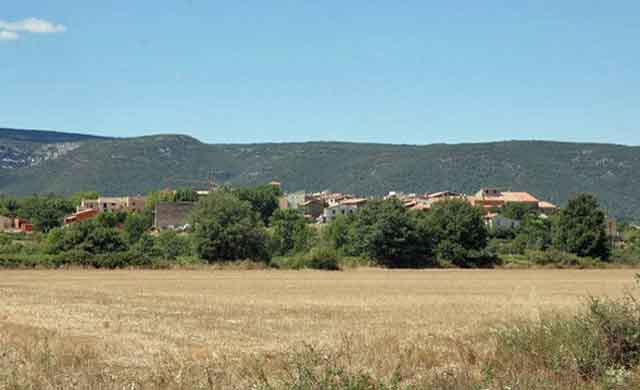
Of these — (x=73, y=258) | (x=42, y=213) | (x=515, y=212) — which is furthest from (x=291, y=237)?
(x=515, y=212)

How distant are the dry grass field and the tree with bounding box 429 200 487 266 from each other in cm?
2018

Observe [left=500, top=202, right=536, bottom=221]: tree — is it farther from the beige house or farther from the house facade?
the beige house

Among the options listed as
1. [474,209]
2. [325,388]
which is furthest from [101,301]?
[474,209]

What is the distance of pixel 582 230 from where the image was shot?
82.9m

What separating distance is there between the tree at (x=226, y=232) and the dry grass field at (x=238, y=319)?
40.1 feet

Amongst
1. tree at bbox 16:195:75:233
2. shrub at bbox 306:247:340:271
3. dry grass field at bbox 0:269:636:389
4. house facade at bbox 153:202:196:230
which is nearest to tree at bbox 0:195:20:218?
tree at bbox 16:195:75:233

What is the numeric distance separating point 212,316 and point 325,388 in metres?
17.4

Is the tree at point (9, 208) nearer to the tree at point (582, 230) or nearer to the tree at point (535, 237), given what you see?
the tree at point (535, 237)

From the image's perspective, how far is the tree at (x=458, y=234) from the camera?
255ft

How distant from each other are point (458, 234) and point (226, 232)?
20.9 m

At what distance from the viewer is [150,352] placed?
17875 millimetres

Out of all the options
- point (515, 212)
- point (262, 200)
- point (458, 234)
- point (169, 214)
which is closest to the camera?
point (458, 234)

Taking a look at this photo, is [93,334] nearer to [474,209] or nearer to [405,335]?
[405,335]

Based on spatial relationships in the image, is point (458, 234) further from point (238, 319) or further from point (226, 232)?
point (238, 319)
